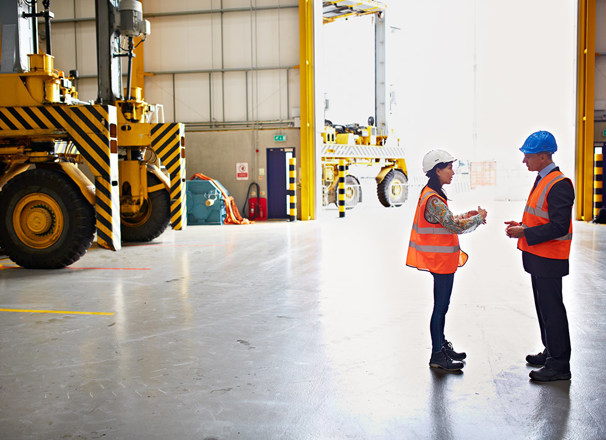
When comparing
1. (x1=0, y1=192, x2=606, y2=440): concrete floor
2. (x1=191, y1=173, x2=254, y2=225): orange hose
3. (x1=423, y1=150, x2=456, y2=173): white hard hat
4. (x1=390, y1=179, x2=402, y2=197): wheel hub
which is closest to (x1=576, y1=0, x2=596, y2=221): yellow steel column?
(x1=390, y1=179, x2=402, y2=197): wheel hub

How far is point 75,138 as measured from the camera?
296 inches

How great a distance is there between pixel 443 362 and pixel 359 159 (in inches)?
644

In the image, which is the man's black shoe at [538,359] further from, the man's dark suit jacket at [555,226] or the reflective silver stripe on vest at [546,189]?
the reflective silver stripe on vest at [546,189]

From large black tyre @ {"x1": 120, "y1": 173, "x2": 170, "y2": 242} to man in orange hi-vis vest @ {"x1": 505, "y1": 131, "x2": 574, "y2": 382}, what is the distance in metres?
7.77

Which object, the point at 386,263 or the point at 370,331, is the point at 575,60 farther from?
the point at 370,331

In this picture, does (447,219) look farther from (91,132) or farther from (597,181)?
Answer: (597,181)

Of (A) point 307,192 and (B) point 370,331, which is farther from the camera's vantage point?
(A) point 307,192

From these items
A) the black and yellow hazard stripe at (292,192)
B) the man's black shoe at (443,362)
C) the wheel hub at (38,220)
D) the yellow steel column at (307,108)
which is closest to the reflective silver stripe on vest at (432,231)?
the man's black shoe at (443,362)

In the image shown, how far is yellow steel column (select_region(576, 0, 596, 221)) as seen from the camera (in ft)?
46.0

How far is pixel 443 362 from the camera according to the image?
3.44 metres

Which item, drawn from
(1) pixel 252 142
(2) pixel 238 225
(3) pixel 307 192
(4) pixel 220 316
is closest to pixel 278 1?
(1) pixel 252 142

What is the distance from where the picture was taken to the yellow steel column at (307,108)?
1521cm

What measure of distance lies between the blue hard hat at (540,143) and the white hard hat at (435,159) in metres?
0.44

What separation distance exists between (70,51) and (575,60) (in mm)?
13659
